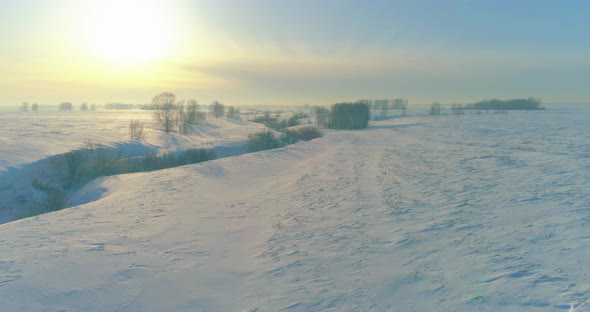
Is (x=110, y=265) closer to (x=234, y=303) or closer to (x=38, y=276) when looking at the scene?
(x=38, y=276)

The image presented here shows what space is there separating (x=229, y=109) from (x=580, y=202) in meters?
113

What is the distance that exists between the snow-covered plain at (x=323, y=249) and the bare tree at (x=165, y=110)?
41.7m

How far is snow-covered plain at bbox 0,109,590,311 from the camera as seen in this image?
5757 millimetres

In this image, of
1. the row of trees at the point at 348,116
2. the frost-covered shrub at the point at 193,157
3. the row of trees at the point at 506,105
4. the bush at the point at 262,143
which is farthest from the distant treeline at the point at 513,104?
the frost-covered shrub at the point at 193,157

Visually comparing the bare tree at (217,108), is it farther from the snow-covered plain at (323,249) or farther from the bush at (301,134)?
the snow-covered plain at (323,249)

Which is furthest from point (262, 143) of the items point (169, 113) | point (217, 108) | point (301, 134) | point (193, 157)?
point (217, 108)

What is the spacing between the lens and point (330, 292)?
6066 mm

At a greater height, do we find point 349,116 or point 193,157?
point 349,116

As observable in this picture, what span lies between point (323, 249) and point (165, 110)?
168ft

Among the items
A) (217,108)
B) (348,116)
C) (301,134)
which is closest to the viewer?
(301,134)

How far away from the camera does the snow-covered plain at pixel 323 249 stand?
576 centimetres

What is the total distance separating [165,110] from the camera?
5438cm

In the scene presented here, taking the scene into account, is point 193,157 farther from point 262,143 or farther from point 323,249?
point 323,249

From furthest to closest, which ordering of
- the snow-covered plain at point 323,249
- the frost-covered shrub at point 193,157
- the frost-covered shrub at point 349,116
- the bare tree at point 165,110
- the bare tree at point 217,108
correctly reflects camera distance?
the bare tree at point 217,108 < the frost-covered shrub at point 349,116 < the bare tree at point 165,110 < the frost-covered shrub at point 193,157 < the snow-covered plain at point 323,249
